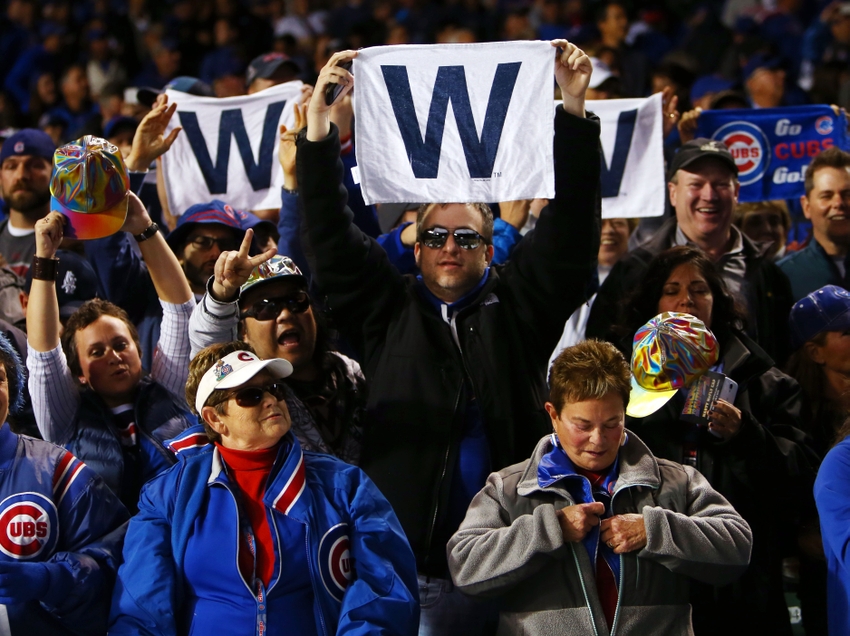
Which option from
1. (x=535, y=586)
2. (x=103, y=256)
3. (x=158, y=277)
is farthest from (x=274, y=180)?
(x=535, y=586)

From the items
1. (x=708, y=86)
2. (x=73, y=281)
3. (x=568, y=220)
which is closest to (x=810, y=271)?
(x=568, y=220)

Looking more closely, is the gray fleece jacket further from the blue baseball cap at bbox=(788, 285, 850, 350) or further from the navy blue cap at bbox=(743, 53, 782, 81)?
the navy blue cap at bbox=(743, 53, 782, 81)

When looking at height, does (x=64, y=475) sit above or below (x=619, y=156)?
below

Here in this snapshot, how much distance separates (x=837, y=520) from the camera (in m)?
3.35

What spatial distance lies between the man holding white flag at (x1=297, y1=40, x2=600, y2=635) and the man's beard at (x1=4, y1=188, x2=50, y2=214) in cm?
213

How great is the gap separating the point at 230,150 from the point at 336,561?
9.58ft

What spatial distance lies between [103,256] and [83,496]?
1.50 m

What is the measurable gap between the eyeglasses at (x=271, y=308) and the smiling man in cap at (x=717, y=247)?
1.19 m

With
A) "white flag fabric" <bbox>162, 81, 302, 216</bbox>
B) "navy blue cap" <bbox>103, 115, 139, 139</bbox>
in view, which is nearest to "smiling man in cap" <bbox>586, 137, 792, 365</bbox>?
"white flag fabric" <bbox>162, 81, 302, 216</bbox>

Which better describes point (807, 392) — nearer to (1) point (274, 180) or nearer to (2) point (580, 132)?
(2) point (580, 132)

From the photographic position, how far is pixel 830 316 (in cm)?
433

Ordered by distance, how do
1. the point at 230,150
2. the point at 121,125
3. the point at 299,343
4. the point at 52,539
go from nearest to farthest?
the point at 52,539 → the point at 299,343 → the point at 230,150 → the point at 121,125

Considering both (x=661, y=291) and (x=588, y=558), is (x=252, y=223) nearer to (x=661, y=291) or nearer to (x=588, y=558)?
(x=661, y=291)

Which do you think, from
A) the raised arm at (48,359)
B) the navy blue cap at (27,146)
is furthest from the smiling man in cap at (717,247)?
the navy blue cap at (27,146)
